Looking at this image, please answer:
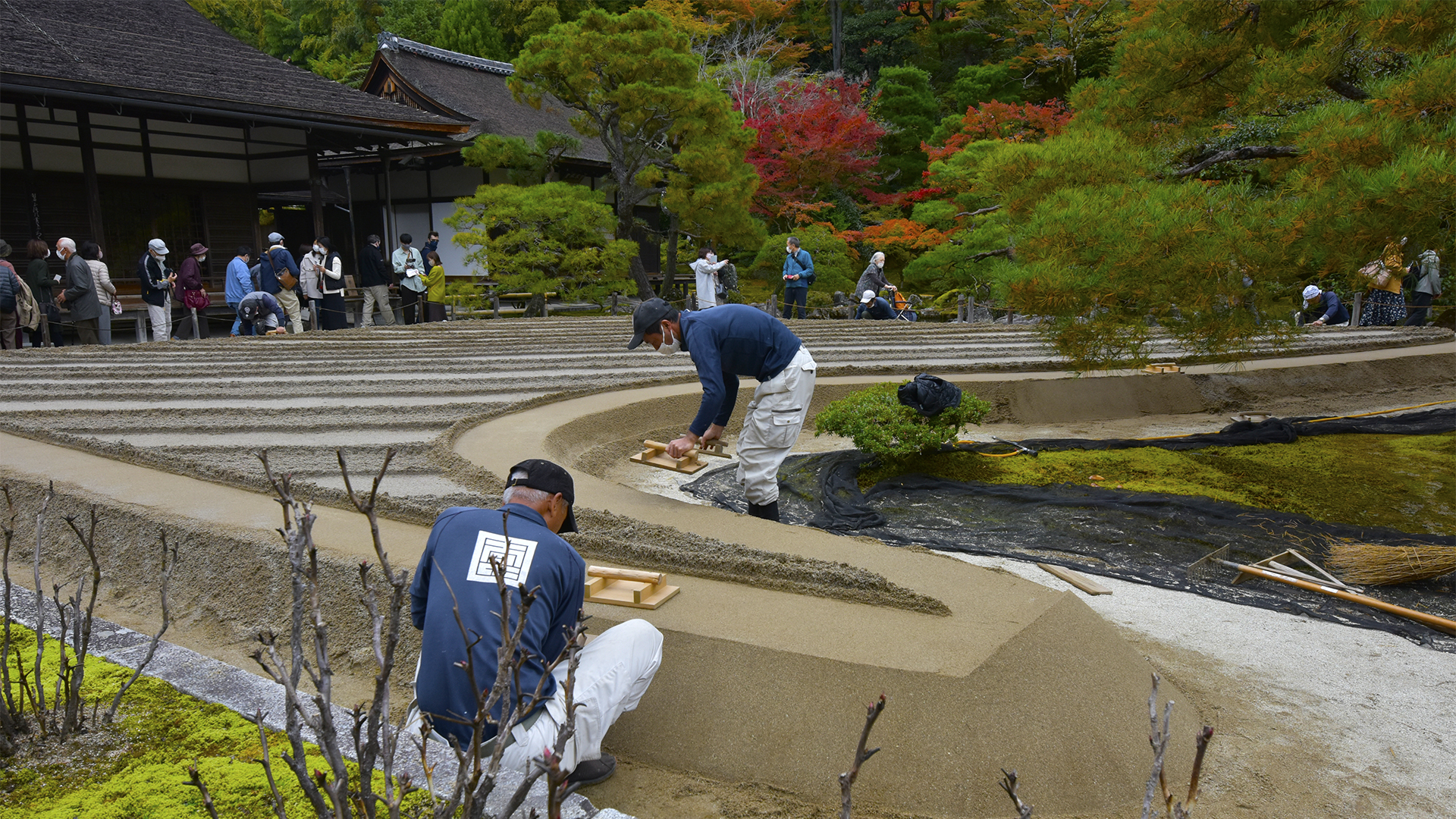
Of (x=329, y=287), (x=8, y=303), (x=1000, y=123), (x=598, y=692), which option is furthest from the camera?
(x=1000, y=123)

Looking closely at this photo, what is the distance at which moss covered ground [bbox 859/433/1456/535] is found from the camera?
5805 millimetres

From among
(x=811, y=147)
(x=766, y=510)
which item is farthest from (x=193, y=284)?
(x=811, y=147)

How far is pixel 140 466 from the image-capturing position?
4848mm

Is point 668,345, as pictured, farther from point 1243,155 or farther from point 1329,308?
point 1329,308

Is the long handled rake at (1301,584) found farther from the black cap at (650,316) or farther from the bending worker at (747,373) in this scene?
the black cap at (650,316)

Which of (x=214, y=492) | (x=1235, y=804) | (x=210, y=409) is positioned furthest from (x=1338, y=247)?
(x=210, y=409)

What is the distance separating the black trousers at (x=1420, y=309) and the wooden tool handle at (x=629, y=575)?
1376 centimetres

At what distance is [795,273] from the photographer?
13.5 m

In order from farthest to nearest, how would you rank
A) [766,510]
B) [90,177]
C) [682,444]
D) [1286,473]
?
1. [90,177]
2. [1286,473]
3. [766,510]
4. [682,444]

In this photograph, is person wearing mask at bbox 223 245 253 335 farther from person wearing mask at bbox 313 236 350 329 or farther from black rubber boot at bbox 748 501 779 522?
black rubber boot at bbox 748 501 779 522

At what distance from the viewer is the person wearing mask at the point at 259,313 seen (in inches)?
439

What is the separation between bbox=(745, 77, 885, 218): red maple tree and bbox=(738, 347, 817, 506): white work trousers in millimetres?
14554

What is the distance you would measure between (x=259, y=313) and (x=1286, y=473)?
11100 mm

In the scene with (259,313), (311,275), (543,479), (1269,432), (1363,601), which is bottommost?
(1363,601)
